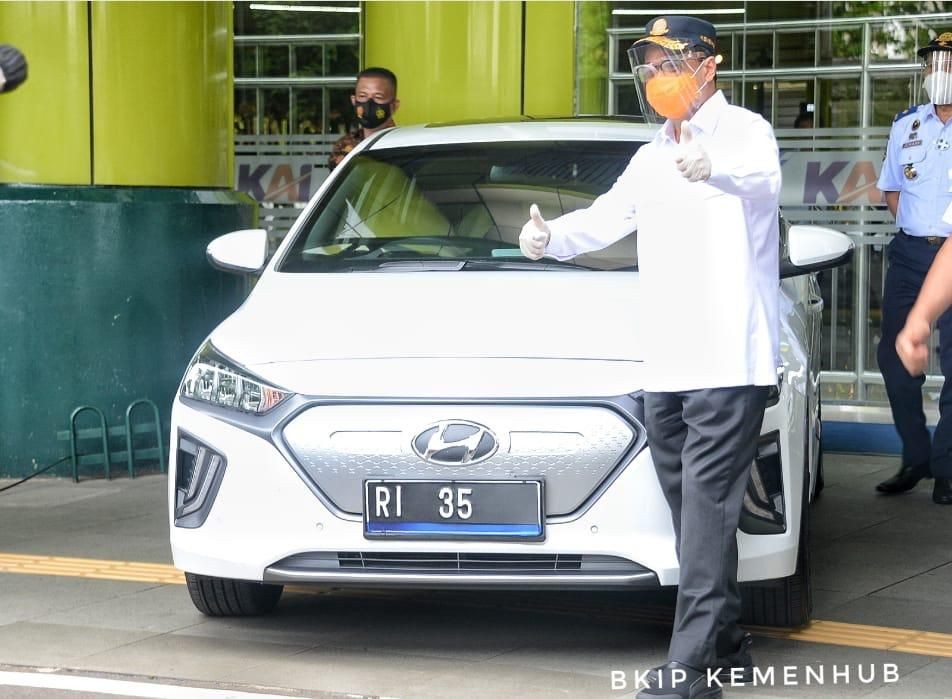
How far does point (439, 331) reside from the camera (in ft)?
16.0

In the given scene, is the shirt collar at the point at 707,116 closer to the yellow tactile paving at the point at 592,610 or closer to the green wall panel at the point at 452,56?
the yellow tactile paving at the point at 592,610

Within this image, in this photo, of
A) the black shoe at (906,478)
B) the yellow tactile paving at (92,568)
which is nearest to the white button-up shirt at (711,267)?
the yellow tactile paving at (92,568)

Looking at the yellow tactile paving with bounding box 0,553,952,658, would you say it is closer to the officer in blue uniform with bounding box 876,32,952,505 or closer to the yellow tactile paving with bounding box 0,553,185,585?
the yellow tactile paving with bounding box 0,553,185,585

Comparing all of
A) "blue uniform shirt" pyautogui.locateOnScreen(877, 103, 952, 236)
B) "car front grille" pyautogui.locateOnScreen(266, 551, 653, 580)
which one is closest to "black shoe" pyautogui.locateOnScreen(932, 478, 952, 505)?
"blue uniform shirt" pyautogui.locateOnScreen(877, 103, 952, 236)

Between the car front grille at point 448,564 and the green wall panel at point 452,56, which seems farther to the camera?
the green wall panel at point 452,56

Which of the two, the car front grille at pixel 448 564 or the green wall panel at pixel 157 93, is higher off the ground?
the green wall panel at pixel 157 93

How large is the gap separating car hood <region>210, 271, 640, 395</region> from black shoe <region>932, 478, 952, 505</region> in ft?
9.98

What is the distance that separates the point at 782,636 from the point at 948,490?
2.84 m

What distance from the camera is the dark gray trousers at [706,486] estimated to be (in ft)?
14.2

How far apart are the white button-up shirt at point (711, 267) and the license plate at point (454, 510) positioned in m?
0.48

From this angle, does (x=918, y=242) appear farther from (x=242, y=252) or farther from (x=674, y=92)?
(x=674, y=92)

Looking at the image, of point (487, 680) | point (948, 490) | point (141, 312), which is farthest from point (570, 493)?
point (141, 312)

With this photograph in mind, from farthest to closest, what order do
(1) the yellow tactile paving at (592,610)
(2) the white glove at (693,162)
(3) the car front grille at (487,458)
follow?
(1) the yellow tactile paving at (592,610) → (3) the car front grille at (487,458) → (2) the white glove at (693,162)

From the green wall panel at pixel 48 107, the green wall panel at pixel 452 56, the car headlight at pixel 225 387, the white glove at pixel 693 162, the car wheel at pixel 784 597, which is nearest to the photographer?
the white glove at pixel 693 162
